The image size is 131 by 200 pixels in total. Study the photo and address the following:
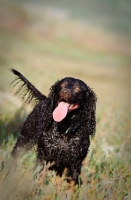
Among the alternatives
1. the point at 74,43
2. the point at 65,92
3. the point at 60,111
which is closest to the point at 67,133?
the point at 60,111

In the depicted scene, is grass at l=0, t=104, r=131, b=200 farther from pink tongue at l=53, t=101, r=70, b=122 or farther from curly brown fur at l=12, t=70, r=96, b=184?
pink tongue at l=53, t=101, r=70, b=122

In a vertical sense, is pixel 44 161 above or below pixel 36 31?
below

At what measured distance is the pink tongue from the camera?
232cm

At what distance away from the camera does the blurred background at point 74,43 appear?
2.95 m

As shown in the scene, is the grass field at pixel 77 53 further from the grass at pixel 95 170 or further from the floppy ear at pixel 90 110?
the floppy ear at pixel 90 110

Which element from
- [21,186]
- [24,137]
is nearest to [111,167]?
[24,137]

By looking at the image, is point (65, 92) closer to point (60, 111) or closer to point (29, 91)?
point (60, 111)

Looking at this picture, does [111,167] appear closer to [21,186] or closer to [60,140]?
[60,140]

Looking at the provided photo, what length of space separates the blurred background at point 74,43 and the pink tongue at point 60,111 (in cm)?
66

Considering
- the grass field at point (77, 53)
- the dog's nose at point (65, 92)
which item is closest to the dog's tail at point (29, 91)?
the grass field at point (77, 53)

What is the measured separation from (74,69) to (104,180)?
1.07 metres

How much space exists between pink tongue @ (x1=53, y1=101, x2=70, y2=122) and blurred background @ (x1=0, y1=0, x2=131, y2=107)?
658 millimetres

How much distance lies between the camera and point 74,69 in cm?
306

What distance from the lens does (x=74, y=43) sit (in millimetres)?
3021
